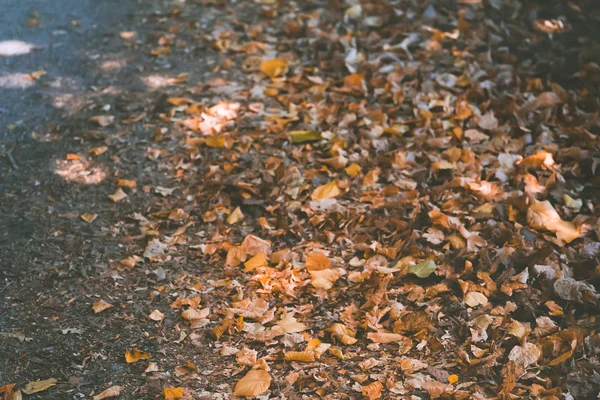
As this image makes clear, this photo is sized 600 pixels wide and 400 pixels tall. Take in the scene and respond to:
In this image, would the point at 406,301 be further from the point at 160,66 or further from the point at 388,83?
the point at 160,66

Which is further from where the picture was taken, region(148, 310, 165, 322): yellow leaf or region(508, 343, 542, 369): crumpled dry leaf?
region(148, 310, 165, 322): yellow leaf

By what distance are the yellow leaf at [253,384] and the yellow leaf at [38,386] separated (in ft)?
2.26

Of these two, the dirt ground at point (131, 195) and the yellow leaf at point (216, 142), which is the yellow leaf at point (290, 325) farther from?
the yellow leaf at point (216, 142)

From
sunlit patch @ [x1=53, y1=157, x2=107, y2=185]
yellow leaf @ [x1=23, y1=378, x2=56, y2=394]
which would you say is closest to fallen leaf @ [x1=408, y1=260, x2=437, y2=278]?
yellow leaf @ [x1=23, y1=378, x2=56, y2=394]

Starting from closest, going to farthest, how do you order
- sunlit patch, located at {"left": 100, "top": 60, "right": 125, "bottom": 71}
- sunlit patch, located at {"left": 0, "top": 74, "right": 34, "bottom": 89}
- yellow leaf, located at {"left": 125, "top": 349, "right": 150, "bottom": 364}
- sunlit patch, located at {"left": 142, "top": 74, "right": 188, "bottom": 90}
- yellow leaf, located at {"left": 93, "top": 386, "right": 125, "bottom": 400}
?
1. yellow leaf, located at {"left": 93, "top": 386, "right": 125, "bottom": 400}
2. yellow leaf, located at {"left": 125, "top": 349, "right": 150, "bottom": 364}
3. sunlit patch, located at {"left": 0, "top": 74, "right": 34, "bottom": 89}
4. sunlit patch, located at {"left": 142, "top": 74, "right": 188, "bottom": 90}
5. sunlit patch, located at {"left": 100, "top": 60, "right": 125, "bottom": 71}

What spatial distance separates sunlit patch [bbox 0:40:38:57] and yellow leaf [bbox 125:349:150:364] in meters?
3.00

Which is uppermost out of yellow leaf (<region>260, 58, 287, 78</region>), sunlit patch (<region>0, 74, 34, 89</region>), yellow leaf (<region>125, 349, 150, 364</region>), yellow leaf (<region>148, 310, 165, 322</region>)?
sunlit patch (<region>0, 74, 34, 89</region>)

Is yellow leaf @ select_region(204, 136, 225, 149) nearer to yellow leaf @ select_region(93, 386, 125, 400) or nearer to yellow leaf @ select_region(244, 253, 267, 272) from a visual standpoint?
yellow leaf @ select_region(244, 253, 267, 272)

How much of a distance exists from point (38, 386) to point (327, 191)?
66.9 inches

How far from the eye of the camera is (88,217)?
339cm

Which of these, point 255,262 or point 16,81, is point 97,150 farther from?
point 255,262

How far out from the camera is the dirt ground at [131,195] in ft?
8.68

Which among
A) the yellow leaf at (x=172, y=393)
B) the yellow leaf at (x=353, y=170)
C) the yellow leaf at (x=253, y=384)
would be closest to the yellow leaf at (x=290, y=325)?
the yellow leaf at (x=253, y=384)

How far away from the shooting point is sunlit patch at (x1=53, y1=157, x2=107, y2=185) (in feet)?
12.0
